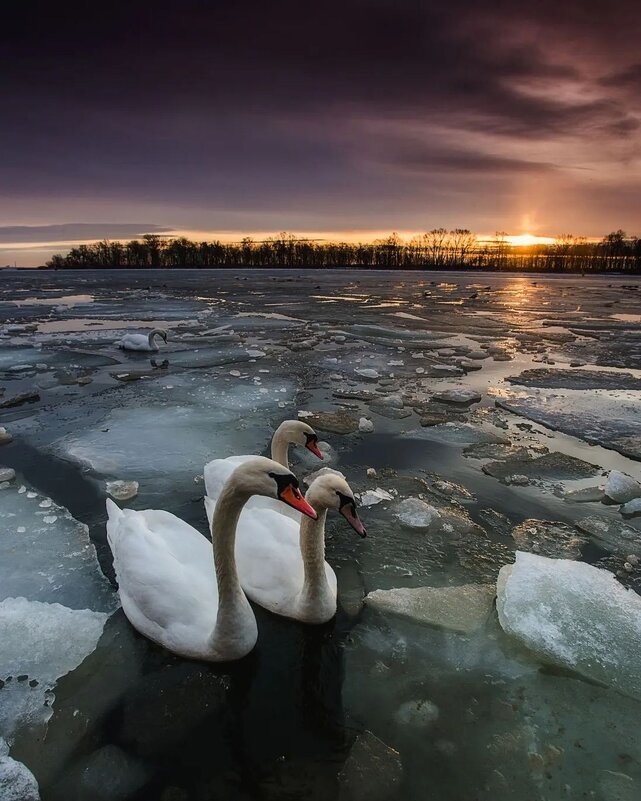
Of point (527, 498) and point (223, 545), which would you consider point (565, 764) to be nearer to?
point (223, 545)

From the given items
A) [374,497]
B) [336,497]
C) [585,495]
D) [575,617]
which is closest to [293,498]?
[336,497]

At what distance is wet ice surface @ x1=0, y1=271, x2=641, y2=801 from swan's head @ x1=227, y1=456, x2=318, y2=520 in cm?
108

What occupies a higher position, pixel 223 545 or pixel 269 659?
pixel 223 545

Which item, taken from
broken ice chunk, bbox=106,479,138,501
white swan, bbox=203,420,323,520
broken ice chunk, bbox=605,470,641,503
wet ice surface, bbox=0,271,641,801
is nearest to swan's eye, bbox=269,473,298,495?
wet ice surface, bbox=0,271,641,801

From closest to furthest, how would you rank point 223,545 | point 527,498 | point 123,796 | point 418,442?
point 123,796 → point 223,545 → point 527,498 → point 418,442

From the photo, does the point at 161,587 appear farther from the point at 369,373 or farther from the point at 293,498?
the point at 369,373

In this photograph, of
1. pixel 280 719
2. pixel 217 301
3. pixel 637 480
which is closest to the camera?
pixel 280 719

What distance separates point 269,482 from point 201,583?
1.06m

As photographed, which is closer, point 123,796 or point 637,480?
point 123,796

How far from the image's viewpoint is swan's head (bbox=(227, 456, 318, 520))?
2.70 meters

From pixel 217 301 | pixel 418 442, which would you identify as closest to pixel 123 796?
pixel 418 442

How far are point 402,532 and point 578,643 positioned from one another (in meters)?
1.53

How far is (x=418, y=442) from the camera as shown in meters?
6.30

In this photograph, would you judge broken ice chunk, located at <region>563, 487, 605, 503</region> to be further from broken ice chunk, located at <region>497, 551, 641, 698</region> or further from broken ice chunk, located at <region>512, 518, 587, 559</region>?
broken ice chunk, located at <region>497, 551, 641, 698</region>
